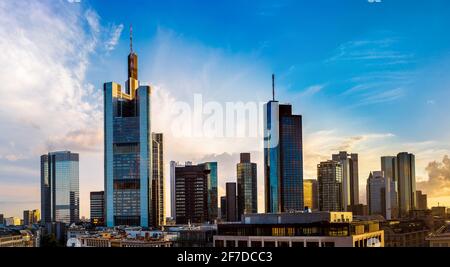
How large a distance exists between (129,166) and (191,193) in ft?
18.6

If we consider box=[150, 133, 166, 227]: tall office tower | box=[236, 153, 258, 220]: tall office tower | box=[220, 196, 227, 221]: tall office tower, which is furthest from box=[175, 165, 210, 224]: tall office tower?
box=[236, 153, 258, 220]: tall office tower

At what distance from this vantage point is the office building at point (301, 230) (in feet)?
50.3

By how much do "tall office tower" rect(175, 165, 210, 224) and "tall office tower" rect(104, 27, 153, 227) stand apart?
2.63 meters

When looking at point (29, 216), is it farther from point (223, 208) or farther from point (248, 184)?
point (223, 208)

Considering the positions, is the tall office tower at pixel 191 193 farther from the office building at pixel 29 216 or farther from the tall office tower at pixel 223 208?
the office building at pixel 29 216

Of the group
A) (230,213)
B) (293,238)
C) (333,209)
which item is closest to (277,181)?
(230,213)

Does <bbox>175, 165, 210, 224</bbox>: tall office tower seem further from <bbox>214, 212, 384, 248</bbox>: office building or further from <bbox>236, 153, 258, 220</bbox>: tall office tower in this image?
<bbox>214, 212, 384, 248</bbox>: office building

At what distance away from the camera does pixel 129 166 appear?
45312mm

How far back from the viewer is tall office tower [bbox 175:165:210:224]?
42844 mm

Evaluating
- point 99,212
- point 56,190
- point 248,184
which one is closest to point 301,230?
point 248,184

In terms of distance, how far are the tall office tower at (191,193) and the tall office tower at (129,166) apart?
2634 millimetres
